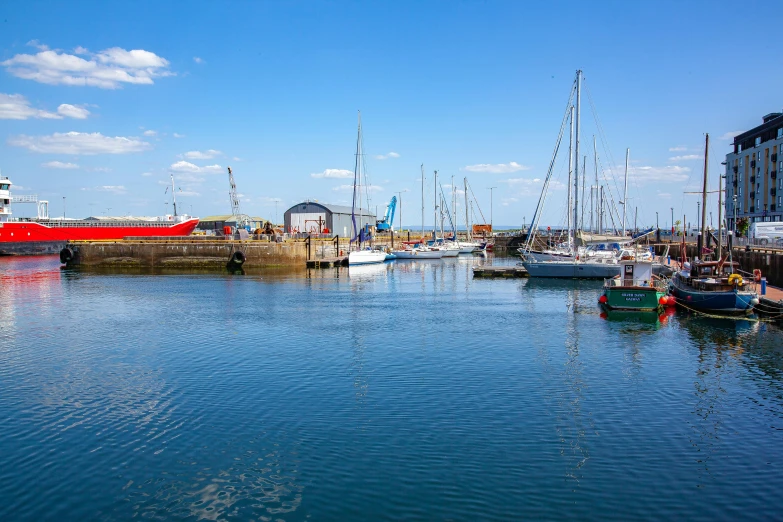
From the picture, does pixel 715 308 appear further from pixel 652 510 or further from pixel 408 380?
pixel 652 510

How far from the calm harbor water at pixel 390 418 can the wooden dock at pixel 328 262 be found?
138 feet

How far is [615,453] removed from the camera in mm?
15438

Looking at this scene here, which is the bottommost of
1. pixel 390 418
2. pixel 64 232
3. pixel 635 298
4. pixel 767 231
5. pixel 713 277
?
pixel 390 418

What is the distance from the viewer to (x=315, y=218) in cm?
11156

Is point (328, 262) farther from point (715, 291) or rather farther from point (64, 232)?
point (64, 232)

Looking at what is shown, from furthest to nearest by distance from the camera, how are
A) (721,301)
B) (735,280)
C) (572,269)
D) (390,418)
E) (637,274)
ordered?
1. (572,269)
2. (637,274)
3. (721,301)
4. (735,280)
5. (390,418)

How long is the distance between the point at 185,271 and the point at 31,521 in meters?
66.1

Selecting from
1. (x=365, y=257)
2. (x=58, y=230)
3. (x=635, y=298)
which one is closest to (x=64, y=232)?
(x=58, y=230)

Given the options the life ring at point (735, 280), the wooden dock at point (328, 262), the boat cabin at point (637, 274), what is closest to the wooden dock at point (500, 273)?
the wooden dock at point (328, 262)

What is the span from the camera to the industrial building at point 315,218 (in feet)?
360

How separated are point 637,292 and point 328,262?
158 ft

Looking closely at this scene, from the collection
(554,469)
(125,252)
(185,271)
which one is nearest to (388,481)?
(554,469)

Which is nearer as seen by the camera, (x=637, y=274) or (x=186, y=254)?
(x=637, y=274)

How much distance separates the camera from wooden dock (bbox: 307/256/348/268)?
259 feet
